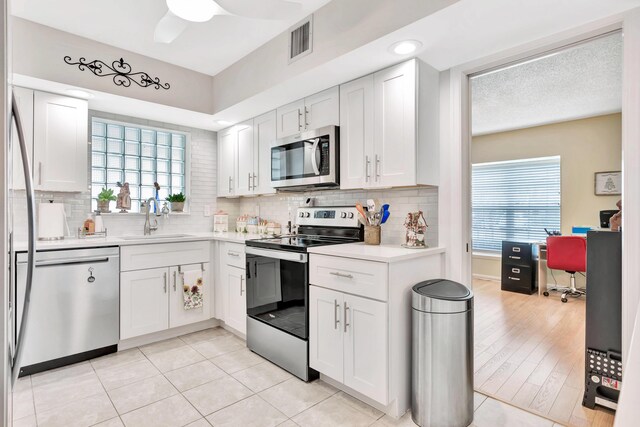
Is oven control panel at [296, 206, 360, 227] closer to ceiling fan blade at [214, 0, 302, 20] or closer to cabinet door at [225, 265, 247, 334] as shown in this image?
cabinet door at [225, 265, 247, 334]

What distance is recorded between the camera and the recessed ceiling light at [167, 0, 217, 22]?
5.31 feet

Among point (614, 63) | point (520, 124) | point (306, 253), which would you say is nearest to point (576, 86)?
point (614, 63)

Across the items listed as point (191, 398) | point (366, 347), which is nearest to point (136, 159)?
point (191, 398)

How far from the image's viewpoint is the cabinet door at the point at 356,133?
8.02 ft

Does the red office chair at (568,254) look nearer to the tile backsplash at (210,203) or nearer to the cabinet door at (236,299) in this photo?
the tile backsplash at (210,203)

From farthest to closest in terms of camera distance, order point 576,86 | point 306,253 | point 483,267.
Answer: point 483,267
point 576,86
point 306,253

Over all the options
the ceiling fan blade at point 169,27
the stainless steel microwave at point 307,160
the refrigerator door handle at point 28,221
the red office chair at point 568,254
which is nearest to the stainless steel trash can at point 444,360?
the stainless steel microwave at point 307,160

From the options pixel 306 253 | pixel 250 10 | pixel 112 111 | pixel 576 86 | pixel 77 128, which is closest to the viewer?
pixel 250 10

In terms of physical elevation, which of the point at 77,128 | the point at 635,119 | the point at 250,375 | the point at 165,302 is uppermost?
the point at 77,128

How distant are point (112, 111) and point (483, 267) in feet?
19.0

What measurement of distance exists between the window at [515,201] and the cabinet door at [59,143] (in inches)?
226

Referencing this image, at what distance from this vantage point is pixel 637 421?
0.78 m

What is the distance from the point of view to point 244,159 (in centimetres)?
370

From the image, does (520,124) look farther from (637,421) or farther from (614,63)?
(637,421)
